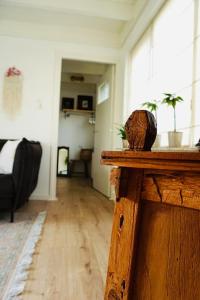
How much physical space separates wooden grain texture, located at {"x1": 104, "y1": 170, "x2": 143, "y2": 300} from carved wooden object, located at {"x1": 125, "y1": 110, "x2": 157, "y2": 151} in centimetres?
5

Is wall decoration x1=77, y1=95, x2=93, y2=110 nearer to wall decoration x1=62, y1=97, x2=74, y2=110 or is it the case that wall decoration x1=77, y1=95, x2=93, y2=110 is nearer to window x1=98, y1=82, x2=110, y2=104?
wall decoration x1=62, y1=97, x2=74, y2=110

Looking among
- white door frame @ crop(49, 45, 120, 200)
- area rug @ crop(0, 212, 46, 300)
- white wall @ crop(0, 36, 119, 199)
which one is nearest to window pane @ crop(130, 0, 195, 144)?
white door frame @ crop(49, 45, 120, 200)

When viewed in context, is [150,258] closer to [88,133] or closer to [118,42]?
[118,42]

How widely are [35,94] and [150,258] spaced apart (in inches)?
135

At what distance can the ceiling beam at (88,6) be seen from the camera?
10.1 ft

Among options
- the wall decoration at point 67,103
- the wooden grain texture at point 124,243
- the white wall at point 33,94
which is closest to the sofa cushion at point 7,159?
the white wall at point 33,94

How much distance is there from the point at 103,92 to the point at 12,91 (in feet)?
5.28

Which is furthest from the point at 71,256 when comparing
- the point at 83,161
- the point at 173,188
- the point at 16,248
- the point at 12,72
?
the point at 83,161

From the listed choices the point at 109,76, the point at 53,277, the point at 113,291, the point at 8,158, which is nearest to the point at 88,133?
the point at 109,76

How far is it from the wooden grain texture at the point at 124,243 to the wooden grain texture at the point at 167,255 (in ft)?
0.05

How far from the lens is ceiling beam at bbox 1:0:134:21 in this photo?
10.1 feet

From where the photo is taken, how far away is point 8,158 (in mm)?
2561

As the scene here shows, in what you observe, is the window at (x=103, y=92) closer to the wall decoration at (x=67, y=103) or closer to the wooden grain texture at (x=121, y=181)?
the wall decoration at (x=67, y=103)

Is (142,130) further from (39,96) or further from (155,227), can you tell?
(39,96)
